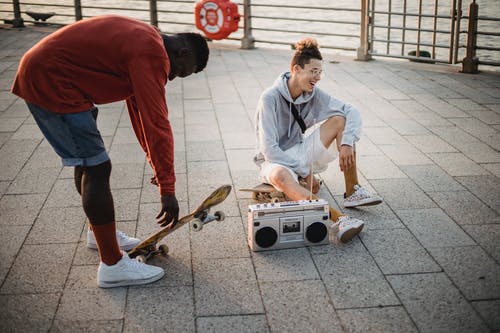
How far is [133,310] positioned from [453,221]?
7.24ft

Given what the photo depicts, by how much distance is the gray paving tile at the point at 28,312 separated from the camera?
8.84 ft

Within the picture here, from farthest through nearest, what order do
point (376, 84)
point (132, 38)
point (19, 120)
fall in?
point (376, 84) → point (19, 120) → point (132, 38)

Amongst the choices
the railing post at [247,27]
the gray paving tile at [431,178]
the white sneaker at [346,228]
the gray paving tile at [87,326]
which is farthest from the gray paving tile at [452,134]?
the railing post at [247,27]

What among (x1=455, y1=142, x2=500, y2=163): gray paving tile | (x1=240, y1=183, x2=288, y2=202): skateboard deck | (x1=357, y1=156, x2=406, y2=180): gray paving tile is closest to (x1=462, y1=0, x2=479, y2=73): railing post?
(x1=455, y1=142, x2=500, y2=163): gray paving tile

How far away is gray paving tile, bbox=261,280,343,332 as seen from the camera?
2.69m

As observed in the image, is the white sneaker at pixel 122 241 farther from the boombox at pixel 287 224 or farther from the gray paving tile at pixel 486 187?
the gray paving tile at pixel 486 187

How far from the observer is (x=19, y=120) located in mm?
6164

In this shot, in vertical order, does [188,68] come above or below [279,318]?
above

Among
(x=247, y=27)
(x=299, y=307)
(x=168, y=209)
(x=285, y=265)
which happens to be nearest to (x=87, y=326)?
(x=168, y=209)

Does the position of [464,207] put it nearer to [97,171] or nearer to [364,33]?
[97,171]

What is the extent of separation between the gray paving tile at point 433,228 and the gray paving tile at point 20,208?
2570 mm

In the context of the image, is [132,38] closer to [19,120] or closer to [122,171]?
[122,171]

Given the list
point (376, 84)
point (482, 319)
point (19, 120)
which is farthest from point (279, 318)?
point (376, 84)

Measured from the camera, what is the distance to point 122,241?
11.2 feet
